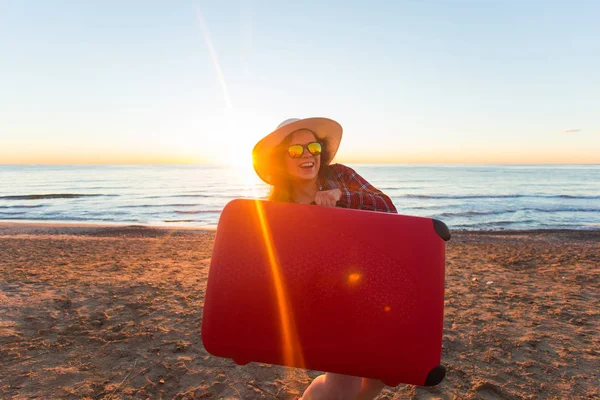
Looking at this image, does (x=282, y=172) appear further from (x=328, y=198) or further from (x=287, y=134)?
(x=328, y=198)

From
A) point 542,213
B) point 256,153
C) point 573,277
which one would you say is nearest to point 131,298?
point 256,153

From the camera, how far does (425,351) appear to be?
1.39m

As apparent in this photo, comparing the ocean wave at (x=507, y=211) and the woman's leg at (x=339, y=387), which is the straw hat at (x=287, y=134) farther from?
the ocean wave at (x=507, y=211)

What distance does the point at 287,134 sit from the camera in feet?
7.14

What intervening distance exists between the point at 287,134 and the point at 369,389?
141cm

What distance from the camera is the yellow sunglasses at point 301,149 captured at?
210cm

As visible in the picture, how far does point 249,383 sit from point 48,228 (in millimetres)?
12453

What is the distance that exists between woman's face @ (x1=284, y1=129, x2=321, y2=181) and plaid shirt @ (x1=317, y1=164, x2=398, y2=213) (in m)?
0.11

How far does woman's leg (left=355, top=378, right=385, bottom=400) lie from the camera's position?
1.88m

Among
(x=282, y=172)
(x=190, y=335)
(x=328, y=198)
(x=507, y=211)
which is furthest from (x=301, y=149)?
(x=507, y=211)

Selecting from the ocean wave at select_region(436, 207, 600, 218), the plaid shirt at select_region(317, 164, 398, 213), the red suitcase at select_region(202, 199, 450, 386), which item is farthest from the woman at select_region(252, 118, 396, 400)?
the ocean wave at select_region(436, 207, 600, 218)

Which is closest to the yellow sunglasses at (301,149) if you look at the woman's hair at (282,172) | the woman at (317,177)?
the woman at (317,177)

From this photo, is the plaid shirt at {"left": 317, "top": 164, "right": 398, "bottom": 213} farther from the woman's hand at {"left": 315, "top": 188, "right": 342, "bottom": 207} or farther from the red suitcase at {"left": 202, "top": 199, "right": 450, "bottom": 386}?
the red suitcase at {"left": 202, "top": 199, "right": 450, "bottom": 386}

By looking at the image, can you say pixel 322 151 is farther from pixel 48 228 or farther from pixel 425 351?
pixel 48 228
